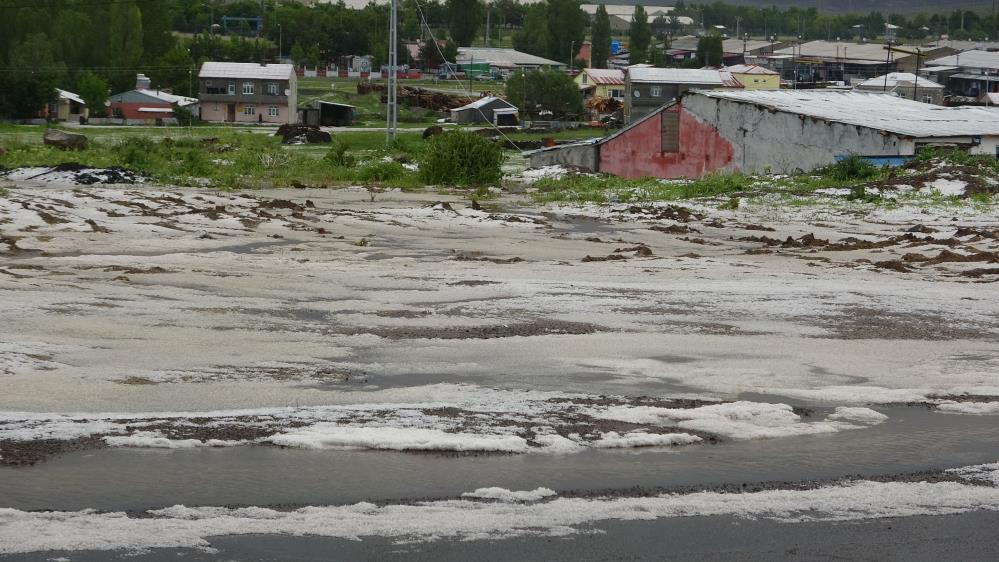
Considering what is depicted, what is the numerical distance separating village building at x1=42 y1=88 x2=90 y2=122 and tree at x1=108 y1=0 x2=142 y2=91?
16716mm

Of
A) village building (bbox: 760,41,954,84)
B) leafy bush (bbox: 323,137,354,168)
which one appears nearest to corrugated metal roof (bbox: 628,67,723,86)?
village building (bbox: 760,41,954,84)

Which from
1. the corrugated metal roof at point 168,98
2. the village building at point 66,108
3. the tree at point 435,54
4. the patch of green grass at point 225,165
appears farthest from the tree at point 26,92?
Result: the tree at point 435,54

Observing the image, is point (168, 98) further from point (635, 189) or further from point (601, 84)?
point (635, 189)

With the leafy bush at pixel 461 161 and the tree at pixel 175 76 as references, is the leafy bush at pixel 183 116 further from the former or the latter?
the leafy bush at pixel 461 161

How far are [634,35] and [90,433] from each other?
159305 mm

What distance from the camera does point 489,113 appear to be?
8769cm

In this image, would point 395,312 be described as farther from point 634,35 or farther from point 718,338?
point 634,35

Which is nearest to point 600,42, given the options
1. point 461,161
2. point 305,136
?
point 305,136

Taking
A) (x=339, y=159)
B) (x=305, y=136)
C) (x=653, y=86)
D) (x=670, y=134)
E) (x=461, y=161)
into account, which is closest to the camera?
(x=461, y=161)

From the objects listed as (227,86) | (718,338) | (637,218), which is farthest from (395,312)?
(227,86)

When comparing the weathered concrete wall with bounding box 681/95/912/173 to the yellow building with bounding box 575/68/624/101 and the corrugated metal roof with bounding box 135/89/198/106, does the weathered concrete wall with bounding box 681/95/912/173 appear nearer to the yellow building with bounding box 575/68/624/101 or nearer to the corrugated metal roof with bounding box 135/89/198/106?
the corrugated metal roof with bounding box 135/89/198/106

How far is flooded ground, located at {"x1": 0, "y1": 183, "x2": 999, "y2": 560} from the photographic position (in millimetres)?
7453

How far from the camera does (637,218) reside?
28.7 metres

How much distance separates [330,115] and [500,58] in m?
65.2
